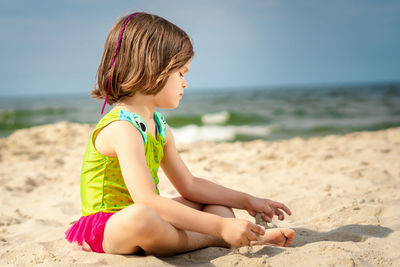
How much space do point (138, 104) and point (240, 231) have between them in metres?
0.73

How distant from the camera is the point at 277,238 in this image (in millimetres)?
1677

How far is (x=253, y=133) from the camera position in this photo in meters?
Result: 8.91

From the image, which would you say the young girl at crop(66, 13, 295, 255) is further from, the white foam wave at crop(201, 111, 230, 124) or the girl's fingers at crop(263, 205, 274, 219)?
the white foam wave at crop(201, 111, 230, 124)

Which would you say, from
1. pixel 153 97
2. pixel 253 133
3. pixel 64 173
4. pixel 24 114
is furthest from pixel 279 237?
pixel 24 114

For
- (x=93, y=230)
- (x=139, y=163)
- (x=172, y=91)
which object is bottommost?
(x=93, y=230)

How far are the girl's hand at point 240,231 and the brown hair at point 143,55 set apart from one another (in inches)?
26.1

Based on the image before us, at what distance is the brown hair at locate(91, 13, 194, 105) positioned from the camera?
1.62 metres

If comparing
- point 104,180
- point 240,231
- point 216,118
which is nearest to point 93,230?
point 104,180

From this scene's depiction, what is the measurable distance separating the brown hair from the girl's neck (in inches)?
1.2

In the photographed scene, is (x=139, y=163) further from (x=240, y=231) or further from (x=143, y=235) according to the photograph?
(x=240, y=231)

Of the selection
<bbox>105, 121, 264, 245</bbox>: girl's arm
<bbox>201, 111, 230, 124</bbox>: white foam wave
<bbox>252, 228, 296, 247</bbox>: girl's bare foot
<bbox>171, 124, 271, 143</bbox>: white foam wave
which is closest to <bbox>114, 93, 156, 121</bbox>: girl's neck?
<bbox>105, 121, 264, 245</bbox>: girl's arm

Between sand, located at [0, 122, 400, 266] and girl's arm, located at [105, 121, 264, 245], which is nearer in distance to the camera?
girl's arm, located at [105, 121, 264, 245]

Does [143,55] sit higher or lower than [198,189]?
higher

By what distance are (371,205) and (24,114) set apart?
1454 centimetres
